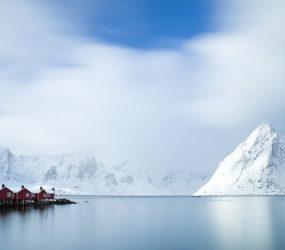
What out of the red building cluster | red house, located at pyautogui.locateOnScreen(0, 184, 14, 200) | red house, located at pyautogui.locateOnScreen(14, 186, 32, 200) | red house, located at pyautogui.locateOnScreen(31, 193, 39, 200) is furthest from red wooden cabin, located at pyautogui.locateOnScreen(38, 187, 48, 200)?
red house, located at pyautogui.locateOnScreen(0, 184, 14, 200)

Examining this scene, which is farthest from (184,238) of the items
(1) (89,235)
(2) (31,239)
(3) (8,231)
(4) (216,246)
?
(3) (8,231)

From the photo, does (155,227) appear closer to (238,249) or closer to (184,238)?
(184,238)

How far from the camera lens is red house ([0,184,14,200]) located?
382 ft

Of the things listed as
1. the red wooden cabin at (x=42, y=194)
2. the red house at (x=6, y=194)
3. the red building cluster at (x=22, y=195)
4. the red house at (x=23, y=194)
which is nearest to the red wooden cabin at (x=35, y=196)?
the red building cluster at (x=22, y=195)

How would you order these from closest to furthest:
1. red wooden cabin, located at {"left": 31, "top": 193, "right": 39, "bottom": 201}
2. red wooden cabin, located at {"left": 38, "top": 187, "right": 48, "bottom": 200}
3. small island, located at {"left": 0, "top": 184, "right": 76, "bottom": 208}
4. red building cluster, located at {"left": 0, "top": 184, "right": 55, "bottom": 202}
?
1. red building cluster, located at {"left": 0, "top": 184, "right": 55, "bottom": 202}
2. small island, located at {"left": 0, "top": 184, "right": 76, "bottom": 208}
3. red wooden cabin, located at {"left": 31, "top": 193, "right": 39, "bottom": 201}
4. red wooden cabin, located at {"left": 38, "top": 187, "right": 48, "bottom": 200}

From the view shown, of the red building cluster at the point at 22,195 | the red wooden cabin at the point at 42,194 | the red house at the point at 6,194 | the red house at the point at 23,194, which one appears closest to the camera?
the red house at the point at 6,194

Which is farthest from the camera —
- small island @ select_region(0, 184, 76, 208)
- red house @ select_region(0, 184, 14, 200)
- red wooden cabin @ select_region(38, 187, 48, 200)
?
red wooden cabin @ select_region(38, 187, 48, 200)

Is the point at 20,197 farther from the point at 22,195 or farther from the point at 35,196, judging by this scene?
the point at 35,196

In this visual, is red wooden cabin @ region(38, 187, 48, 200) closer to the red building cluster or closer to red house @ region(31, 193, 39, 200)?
the red building cluster

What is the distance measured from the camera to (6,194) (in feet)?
387

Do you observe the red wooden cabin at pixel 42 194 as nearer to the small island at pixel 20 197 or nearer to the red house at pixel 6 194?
the small island at pixel 20 197

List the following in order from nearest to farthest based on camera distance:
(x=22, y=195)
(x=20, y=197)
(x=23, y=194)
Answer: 1. (x=20, y=197)
2. (x=22, y=195)
3. (x=23, y=194)

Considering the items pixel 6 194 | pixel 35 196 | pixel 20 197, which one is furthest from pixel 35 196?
pixel 6 194

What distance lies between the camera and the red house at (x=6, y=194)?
116 metres
